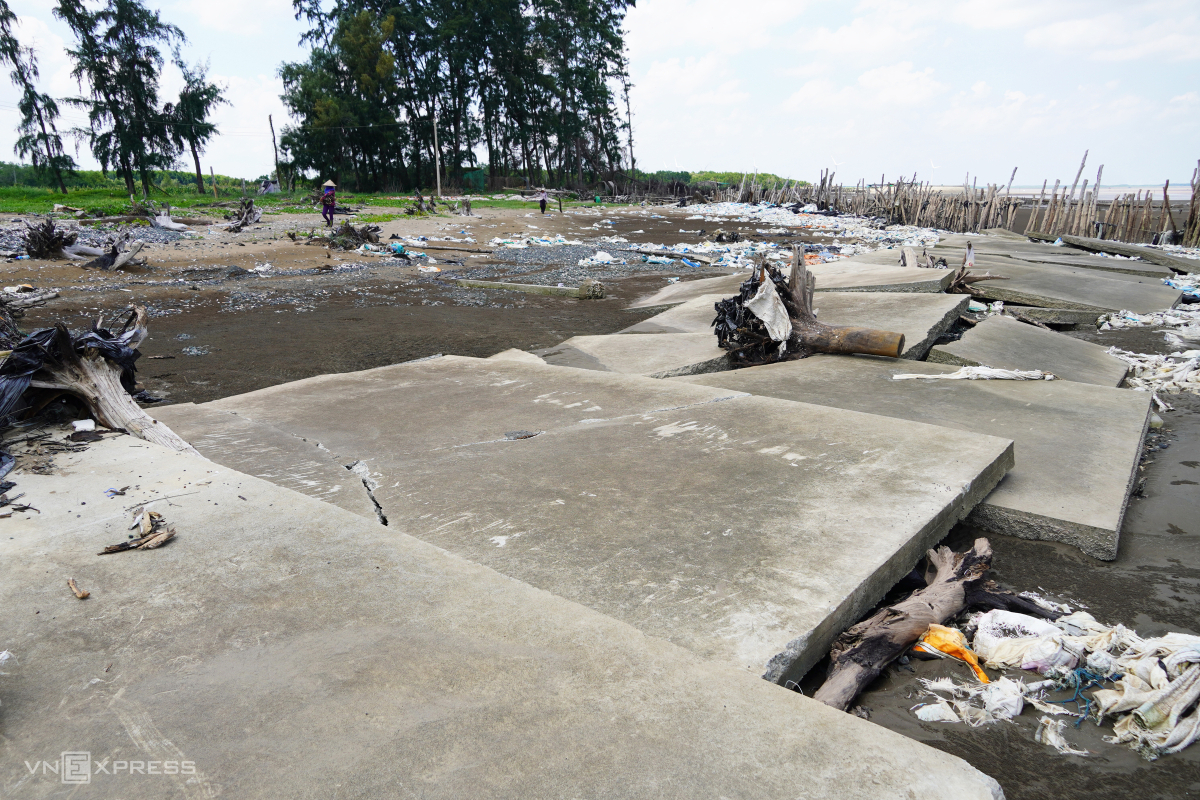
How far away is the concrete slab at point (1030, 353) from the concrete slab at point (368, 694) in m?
3.99

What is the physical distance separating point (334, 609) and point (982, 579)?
1948 mm

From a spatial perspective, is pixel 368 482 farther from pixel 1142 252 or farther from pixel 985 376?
pixel 1142 252

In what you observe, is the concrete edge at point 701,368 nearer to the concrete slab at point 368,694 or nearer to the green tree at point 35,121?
the concrete slab at point 368,694

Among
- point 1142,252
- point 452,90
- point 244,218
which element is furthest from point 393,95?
point 1142,252

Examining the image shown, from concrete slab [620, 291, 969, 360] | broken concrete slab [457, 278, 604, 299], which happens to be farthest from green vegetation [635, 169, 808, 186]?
concrete slab [620, 291, 969, 360]

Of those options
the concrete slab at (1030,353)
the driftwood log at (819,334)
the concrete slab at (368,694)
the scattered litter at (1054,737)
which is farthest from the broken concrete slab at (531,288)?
the scattered litter at (1054,737)

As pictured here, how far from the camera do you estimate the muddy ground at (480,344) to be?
1.62 meters

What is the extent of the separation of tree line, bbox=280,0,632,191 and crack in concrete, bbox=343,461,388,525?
32650 mm

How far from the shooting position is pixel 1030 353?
4.96 m

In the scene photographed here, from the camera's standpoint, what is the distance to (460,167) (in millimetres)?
41312

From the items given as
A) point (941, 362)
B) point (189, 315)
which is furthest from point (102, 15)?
point (941, 362)

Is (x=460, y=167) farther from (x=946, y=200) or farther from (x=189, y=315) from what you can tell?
(x=189, y=315)

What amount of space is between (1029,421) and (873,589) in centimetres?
205

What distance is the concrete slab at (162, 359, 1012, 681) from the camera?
1.75 metres
